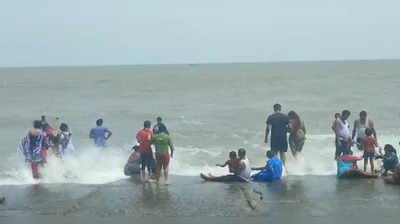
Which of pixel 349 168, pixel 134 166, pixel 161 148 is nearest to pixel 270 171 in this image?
pixel 349 168

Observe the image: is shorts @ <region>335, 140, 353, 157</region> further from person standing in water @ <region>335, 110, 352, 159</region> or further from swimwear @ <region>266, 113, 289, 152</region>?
swimwear @ <region>266, 113, 289, 152</region>

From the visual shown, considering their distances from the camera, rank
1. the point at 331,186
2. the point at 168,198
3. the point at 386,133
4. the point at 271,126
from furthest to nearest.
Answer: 1. the point at 386,133
2. the point at 271,126
3. the point at 331,186
4. the point at 168,198

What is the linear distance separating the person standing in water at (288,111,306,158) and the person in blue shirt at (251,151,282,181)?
195cm

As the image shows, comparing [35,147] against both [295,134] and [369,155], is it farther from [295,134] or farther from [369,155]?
[369,155]

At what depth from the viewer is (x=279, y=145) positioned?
14.7 meters

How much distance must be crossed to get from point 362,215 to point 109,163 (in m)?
8.35

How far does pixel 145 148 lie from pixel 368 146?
4.96m

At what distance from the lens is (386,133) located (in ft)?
84.6

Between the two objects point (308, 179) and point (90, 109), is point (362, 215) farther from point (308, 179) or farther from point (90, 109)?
point (90, 109)

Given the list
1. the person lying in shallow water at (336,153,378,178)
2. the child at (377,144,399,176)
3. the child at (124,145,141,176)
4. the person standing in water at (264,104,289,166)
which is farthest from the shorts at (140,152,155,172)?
the child at (377,144,399,176)

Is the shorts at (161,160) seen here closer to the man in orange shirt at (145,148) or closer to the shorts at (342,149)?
the man in orange shirt at (145,148)

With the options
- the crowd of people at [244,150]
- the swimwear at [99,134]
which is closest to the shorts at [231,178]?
the crowd of people at [244,150]

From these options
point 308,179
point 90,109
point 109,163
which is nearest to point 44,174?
point 109,163

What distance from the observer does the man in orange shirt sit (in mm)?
13377
